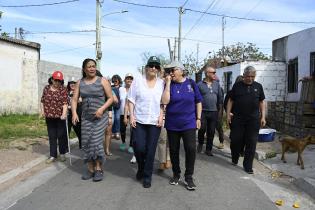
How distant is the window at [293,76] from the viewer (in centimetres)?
1484

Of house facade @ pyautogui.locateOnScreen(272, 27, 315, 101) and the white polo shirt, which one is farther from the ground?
house facade @ pyautogui.locateOnScreen(272, 27, 315, 101)

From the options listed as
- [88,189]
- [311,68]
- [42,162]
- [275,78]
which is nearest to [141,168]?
[88,189]

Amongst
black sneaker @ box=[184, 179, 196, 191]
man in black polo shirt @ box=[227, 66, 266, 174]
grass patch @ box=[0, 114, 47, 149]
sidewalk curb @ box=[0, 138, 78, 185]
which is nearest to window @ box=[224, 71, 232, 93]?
grass patch @ box=[0, 114, 47, 149]

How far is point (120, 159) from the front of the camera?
8.55 meters

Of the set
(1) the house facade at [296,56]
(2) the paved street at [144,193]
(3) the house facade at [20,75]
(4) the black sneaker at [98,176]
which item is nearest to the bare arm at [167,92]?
(2) the paved street at [144,193]

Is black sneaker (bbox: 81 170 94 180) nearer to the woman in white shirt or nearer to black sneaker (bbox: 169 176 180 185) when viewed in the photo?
the woman in white shirt

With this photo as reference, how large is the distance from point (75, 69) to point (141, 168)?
19909 mm

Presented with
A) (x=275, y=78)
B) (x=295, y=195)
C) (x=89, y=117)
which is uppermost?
(x=275, y=78)

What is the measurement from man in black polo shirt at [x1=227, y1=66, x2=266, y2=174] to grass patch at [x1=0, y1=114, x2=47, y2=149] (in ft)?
17.5

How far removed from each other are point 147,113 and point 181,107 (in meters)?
0.49

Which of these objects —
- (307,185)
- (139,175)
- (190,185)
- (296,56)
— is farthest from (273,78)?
(190,185)

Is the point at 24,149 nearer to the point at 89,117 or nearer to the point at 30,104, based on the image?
the point at 89,117

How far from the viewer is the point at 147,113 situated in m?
6.22

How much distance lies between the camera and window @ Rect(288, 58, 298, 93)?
14844 millimetres
